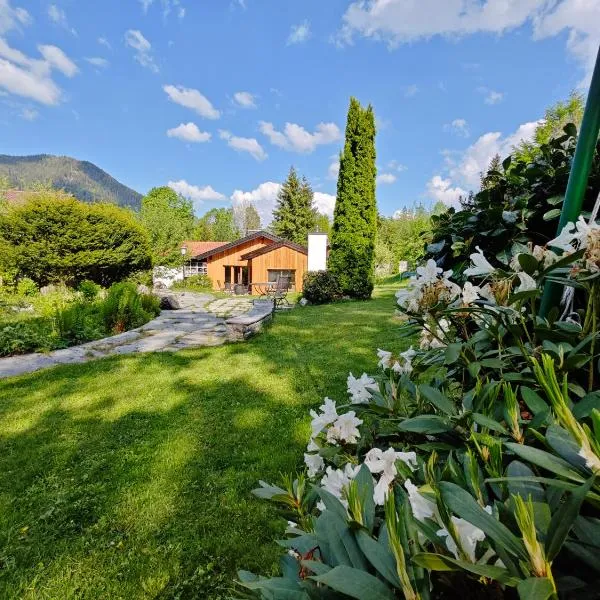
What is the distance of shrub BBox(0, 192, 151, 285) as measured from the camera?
12.3 m

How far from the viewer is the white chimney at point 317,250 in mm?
17984

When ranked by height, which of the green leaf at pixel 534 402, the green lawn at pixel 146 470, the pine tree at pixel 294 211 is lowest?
the green lawn at pixel 146 470

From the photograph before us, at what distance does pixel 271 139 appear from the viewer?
3669 cm

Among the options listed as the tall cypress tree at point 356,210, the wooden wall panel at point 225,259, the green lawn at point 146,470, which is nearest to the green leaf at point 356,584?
the green lawn at point 146,470

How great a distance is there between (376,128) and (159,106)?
14.3m

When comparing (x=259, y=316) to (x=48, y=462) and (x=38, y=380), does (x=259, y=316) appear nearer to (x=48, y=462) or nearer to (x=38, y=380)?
(x=38, y=380)

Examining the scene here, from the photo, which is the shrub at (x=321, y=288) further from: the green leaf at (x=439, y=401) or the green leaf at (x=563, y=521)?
the green leaf at (x=563, y=521)

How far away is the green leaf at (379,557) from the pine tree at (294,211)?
37.4 m

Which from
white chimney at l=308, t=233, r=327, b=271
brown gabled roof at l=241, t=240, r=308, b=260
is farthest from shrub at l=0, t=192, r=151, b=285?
white chimney at l=308, t=233, r=327, b=271

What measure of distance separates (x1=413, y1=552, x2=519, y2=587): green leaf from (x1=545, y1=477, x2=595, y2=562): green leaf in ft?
0.17

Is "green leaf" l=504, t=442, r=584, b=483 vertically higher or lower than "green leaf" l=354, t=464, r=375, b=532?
higher

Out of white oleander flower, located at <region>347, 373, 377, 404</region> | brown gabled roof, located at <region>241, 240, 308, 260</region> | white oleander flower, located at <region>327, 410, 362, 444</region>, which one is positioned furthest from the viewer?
brown gabled roof, located at <region>241, 240, 308, 260</region>

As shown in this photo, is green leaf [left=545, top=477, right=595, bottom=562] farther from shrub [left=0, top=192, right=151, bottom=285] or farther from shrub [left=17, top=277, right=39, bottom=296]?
shrub [left=0, top=192, right=151, bottom=285]

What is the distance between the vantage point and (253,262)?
868 inches
